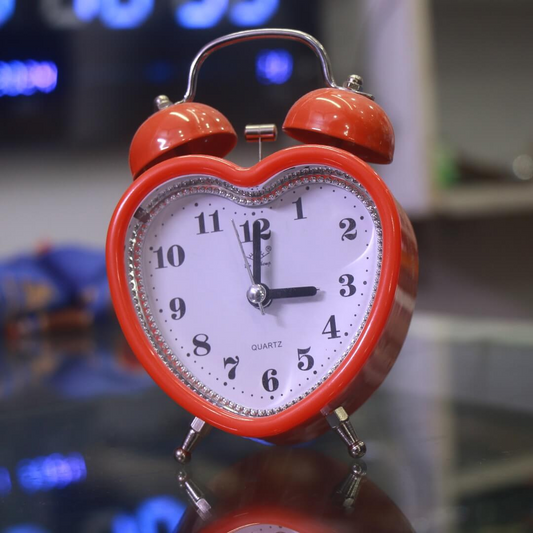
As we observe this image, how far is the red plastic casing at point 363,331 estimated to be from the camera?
1.86ft

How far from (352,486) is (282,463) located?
0.08m

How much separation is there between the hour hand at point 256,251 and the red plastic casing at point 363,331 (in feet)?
0.14

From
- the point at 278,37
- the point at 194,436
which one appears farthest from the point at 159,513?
the point at 278,37

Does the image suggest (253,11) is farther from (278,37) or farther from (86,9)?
(278,37)

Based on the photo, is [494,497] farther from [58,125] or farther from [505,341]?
[58,125]

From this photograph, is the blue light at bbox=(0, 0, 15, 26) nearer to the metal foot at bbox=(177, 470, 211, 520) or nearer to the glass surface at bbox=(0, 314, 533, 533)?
the glass surface at bbox=(0, 314, 533, 533)

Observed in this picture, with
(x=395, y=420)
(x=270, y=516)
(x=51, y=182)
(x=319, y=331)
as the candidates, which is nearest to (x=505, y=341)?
(x=395, y=420)

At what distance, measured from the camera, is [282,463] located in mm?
578

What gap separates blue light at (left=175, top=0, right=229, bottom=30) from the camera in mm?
1797

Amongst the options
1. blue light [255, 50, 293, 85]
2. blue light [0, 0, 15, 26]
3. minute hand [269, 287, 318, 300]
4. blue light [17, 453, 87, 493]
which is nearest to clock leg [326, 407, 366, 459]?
minute hand [269, 287, 318, 300]

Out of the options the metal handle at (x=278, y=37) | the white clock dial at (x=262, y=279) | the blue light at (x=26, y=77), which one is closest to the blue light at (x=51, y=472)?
the white clock dial at (x=262, y=279)

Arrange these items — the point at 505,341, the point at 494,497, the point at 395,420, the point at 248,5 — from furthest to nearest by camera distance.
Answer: the point at 248,5 < the point at 505,341 < the point at 395,420 < the point at 494,497

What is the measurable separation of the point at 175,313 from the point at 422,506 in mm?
284

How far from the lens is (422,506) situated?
46 centimetres
